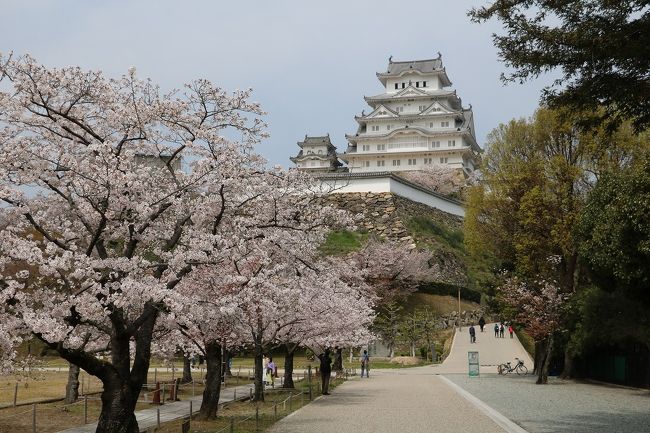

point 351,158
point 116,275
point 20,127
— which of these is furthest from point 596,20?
point 351,158

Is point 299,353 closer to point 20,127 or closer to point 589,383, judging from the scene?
point 589,383

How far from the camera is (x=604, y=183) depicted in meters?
19.6

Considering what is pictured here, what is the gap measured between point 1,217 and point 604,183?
15975 millimetres

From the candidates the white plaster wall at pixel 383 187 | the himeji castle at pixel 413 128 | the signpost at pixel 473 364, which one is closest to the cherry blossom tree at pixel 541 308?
the signpost at pixel 473 364

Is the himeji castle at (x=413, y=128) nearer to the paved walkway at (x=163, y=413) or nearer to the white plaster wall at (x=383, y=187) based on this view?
the white plaster wall at (x=383, y=187)

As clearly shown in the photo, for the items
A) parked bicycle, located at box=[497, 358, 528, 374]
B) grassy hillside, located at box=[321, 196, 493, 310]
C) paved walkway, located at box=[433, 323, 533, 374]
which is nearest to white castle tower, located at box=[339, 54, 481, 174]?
grassy hillside, located at box=[321, 196, 493, 310]

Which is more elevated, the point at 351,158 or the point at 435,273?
the point at 351,158

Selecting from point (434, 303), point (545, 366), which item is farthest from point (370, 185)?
point (545, 366)

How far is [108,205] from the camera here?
10.2 meters

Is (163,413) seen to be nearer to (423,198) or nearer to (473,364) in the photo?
(473,364)

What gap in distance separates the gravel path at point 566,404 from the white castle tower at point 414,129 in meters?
48.2

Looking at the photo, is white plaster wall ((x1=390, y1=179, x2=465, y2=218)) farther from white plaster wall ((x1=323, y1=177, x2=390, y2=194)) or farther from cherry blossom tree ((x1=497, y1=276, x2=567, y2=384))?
cherry blossom tree ((x1=497, y1=276, x2=567, y2=384))

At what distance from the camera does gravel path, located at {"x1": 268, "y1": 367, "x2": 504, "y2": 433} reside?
1395 cm

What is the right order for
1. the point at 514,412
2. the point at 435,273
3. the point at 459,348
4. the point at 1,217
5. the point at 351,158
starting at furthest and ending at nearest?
1. the point at 351,158
2. the point at 435,273
3. the point at 459,348
4. the point at 514,412
5. the point at 1,217
